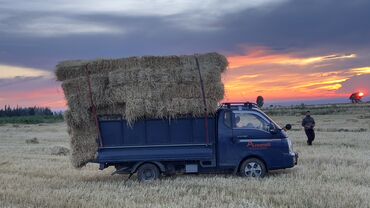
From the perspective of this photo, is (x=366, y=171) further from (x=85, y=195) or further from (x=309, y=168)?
(x=85, y=195)

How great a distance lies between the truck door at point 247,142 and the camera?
49.5ft

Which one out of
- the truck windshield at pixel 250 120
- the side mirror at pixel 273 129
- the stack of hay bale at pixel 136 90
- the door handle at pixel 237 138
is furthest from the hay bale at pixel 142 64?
the side mirror at pixel 273 129

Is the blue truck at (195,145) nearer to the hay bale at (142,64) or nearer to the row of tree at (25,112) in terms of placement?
the hay bale at (142,64)

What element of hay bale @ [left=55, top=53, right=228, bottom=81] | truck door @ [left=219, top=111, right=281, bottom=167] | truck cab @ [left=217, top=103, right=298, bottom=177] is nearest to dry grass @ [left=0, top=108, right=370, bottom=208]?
truck cab @ [left=217, top=103, right=298, bottom=177]

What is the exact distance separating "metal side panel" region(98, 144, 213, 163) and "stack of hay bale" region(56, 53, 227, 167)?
0.52 meters

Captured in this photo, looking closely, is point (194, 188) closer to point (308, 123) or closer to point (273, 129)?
point (273, 129)

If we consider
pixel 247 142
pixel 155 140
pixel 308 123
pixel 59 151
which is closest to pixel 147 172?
pixel 155 140

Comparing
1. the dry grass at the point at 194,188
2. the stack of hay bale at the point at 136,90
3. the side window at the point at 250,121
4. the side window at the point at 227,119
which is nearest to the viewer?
the dry grass at the point at 194,188

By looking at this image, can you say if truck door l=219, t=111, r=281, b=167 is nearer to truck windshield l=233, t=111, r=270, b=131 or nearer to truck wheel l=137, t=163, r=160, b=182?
truck windshield l=233, t=111, r=270, b=131

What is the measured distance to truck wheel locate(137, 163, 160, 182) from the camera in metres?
14.9

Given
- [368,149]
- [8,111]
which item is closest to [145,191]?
[368,149]

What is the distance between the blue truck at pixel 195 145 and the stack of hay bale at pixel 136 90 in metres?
0.30

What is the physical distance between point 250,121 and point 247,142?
0.62m

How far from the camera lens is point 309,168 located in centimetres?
1648
